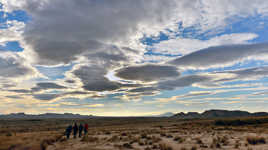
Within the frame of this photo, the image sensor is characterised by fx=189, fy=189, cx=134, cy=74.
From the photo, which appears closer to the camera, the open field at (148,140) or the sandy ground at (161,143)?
the open field at (148,140)

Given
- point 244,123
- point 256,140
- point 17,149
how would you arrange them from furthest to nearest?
point 244,123, point 256,140, point 17,149

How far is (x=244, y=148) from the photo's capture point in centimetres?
1638

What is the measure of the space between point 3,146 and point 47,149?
11.4 ft

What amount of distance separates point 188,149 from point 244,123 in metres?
48.1

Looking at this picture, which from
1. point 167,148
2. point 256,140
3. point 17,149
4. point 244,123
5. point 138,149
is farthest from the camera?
point 244,123

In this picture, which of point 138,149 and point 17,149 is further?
point 138,149

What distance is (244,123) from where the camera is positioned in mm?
55125

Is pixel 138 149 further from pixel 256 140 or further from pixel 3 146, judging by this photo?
pixel 256 140

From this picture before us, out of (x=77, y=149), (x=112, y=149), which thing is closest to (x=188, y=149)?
(x=112, y=149)

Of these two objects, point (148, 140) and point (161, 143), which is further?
point (148, 140)

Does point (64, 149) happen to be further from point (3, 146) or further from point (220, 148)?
A: point (220, 148)

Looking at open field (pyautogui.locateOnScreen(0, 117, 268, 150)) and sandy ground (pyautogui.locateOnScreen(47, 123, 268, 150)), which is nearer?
open field (pyautogui.locateOnScreen(0, 117, 268, 150))

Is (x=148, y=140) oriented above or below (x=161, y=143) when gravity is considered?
Result: below

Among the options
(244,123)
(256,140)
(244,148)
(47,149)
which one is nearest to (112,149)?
(47,149)
